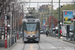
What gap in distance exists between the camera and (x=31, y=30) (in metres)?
29.3

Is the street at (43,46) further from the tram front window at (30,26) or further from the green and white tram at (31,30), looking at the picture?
the tram front window at (30,26)

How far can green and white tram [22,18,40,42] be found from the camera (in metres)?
29.2

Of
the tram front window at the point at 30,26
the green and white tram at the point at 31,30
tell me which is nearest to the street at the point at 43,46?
the green and white tram at the point at 31,30

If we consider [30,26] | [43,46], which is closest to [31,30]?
[30,26]

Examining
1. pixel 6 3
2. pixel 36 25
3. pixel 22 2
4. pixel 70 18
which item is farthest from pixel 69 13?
pixel 6 3

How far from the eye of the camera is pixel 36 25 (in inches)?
1170

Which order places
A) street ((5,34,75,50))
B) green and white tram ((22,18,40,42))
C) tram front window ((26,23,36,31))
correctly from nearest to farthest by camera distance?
street ((5,34,75,50))
green and white tram ((22,18,40,42))
tram front window ((26,23,36,31))

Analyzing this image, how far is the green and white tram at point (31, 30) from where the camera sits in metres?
29.2

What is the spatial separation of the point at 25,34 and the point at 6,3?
5.00m

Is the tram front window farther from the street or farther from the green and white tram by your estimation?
the street

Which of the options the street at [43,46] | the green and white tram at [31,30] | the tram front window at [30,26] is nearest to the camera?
the street at [43,46]

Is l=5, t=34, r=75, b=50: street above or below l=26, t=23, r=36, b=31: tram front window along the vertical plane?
below

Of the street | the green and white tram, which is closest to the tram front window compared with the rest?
the green and white tram

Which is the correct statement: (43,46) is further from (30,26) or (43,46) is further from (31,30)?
(30,26)
